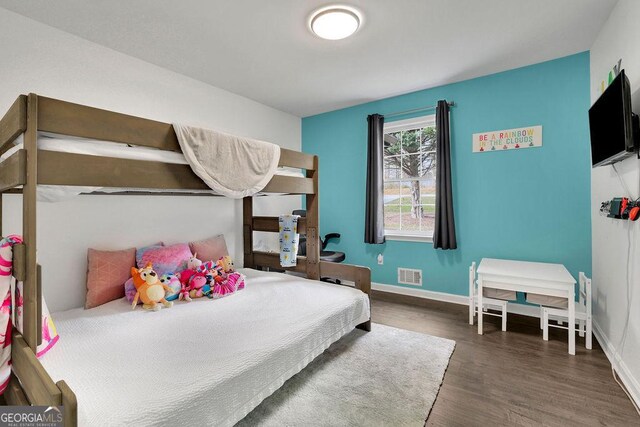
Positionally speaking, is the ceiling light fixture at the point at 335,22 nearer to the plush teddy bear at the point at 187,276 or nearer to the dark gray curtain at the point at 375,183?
the dark gray curtain at the point at 375,183

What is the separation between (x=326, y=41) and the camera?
2451 millimetres

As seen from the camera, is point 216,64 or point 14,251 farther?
point 216,64

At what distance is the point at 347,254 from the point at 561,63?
3098 millimetres

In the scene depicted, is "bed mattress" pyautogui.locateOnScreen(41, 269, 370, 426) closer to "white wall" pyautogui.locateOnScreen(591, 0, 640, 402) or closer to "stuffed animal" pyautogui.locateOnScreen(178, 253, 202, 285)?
"stuffed animal" pyautogui.locateOnScreen(178, 253, 202, 285)

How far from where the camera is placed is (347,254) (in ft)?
13.8

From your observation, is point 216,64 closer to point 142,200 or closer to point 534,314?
point 142,200

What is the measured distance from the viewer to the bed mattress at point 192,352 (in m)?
1.13

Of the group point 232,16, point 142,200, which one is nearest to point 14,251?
point 142,200

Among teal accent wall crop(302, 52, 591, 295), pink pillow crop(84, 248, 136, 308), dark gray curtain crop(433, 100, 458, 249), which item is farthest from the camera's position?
dark gray curtain crop(433, 100, 458, 249)

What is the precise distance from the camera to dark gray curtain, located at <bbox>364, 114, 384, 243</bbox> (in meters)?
3.77

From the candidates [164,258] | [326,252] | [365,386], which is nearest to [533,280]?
[365,386]

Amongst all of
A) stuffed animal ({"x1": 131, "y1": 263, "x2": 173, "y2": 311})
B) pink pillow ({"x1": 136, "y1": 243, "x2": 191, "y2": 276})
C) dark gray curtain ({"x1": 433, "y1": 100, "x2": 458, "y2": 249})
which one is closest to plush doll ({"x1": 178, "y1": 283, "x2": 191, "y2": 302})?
stuffed animal ({"x1": 131, "y1": 263, "x2": 173, "y2": 311})

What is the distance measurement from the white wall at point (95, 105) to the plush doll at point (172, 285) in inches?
24.4

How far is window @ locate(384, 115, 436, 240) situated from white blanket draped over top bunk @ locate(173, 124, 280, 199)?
210 cm
